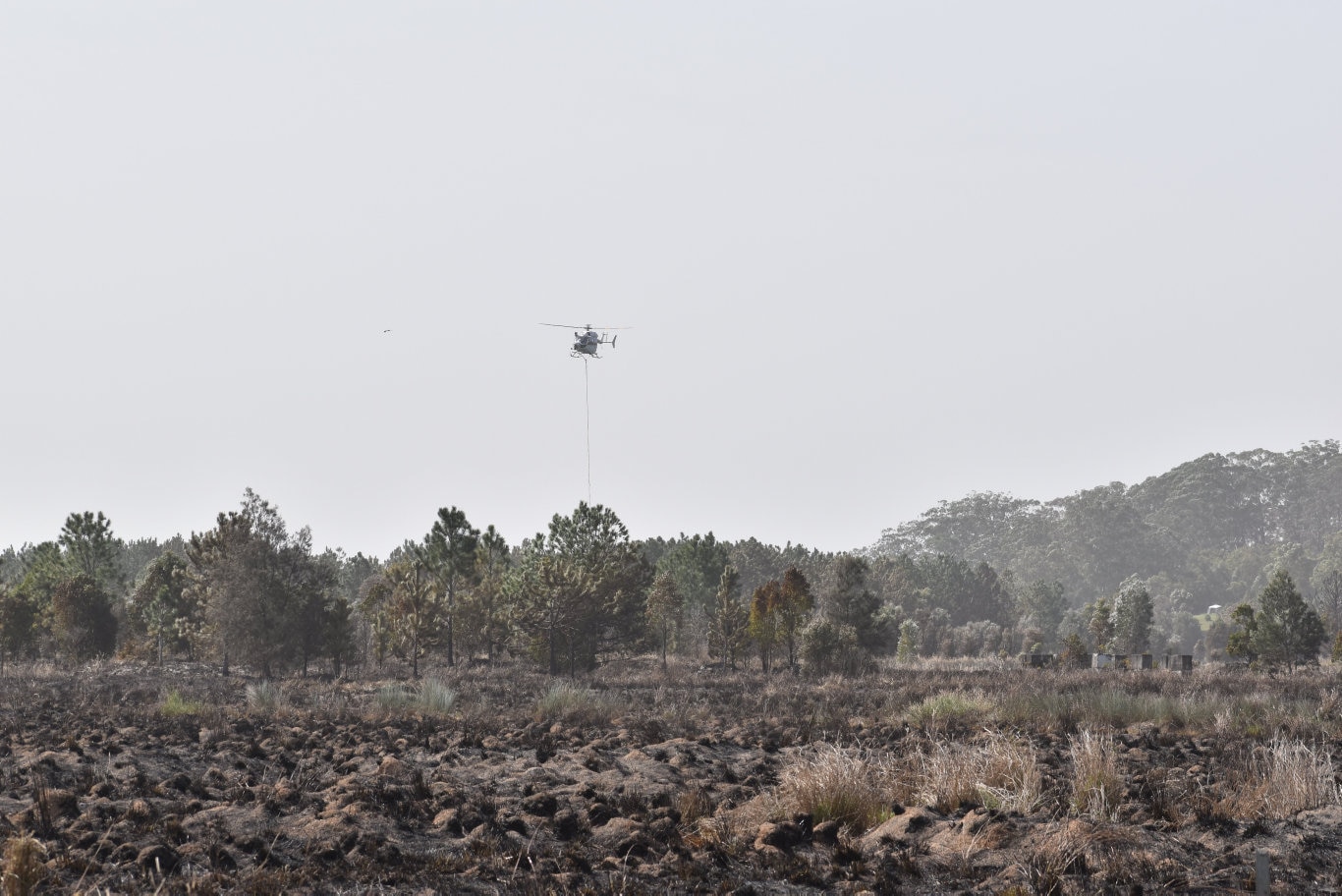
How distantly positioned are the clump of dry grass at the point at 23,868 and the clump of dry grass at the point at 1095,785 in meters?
9.83

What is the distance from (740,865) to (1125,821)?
4.19 metres

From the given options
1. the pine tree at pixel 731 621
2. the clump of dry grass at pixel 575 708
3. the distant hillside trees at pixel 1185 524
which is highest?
the distant hillside trees at pixel 1185 524

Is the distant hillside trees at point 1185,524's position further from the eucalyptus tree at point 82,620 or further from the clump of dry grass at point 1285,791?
the clump of dry grass at point 1285,791

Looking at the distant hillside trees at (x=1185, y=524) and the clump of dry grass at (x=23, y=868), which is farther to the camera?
the distant hillside trees at (x=1185, y=524)

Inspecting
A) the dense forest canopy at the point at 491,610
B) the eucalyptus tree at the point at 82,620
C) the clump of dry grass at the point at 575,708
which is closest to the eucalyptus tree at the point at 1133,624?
the dense forest canopy at the point at 491,610

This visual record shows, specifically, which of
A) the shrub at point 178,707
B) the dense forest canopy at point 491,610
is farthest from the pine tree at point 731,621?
the shrub at point 178,707

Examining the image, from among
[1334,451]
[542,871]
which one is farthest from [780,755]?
[1334,451]

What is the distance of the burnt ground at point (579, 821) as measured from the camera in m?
10.0

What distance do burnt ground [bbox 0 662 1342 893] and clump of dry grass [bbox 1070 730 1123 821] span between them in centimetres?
14

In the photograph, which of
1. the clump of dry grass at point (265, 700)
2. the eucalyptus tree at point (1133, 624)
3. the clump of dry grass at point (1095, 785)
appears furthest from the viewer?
the eucalyptus tree at point (1133, 624)

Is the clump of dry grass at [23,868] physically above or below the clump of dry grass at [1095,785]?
above

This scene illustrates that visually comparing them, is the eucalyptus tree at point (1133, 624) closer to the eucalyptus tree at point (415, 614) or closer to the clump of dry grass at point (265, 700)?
the eucalyptus tree at point (415, 614)

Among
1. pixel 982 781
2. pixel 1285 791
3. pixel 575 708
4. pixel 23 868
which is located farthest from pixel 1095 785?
pixel 575 708

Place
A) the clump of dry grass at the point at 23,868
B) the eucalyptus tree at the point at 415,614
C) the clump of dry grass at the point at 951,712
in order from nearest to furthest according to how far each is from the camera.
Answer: the clump of dry grass at the point at 23,868 < the clump of dry grass at the point at 951,712 < the eucalyptus tree at the point at 415,614
